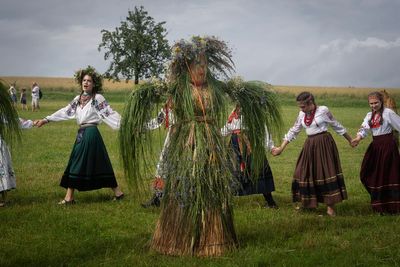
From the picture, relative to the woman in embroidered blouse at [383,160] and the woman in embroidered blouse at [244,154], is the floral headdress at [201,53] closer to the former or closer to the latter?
the woman in embroidered blouse at [244,154]

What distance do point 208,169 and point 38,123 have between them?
13.7 ft

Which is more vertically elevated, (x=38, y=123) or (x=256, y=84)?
(x=256, y=84)

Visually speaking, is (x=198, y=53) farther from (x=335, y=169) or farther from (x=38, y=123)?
(x=38, y=123)

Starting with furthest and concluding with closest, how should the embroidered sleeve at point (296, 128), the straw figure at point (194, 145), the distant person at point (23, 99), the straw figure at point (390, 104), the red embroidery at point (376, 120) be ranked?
1. the distant person at point (23, 99)
2. the straw figure at point (390, 104)
3. the embroidered sleeve at point (296, 128)
4. the red embroidery at point (376, 120)
5. the straw figure at point (194, 145)

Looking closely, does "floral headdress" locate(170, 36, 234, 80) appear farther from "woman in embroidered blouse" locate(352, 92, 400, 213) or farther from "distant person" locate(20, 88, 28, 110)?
"distant person" locate(20, 88, 28, 110)

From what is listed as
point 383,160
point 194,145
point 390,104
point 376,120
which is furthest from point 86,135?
point 390,104

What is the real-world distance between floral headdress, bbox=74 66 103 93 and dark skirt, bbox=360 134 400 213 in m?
4.65

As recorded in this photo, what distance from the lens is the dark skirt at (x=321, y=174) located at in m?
8.58

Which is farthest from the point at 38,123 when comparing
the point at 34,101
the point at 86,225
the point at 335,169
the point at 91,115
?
the point at 34,101

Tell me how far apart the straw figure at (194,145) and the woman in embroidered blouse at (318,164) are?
7.64 ft

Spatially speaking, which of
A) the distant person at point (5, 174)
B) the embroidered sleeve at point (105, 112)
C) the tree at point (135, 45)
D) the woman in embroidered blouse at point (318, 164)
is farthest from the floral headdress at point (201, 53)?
the tree at point (135, 45)

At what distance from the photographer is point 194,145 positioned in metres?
6.18

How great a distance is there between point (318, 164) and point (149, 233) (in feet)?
9.47

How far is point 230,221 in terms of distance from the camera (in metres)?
6.43
